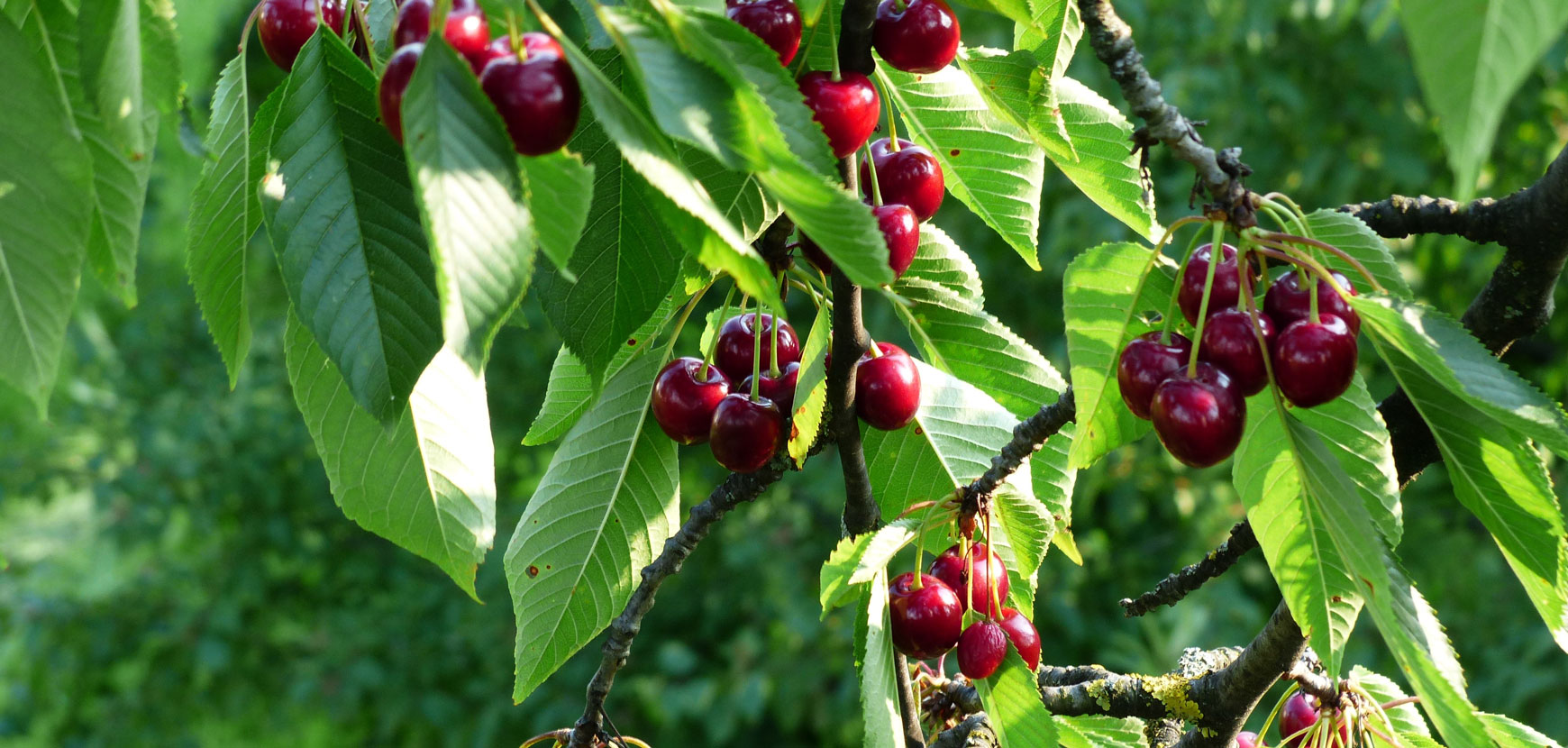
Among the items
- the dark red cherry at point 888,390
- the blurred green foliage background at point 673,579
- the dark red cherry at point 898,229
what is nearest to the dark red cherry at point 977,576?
the dark red cherry at point 888,390

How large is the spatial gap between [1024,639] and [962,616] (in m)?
0.05

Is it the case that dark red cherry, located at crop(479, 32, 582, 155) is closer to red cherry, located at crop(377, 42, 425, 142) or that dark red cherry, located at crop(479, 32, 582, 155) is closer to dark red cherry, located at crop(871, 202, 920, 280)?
red cherry, located at crop(377, 42, 425, 142)

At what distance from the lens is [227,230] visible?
542 mm

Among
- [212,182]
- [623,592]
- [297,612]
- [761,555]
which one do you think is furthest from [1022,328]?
[212,182]

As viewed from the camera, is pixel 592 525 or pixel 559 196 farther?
pixel 592 525

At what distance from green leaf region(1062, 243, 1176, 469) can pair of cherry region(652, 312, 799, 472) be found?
163 millimetres

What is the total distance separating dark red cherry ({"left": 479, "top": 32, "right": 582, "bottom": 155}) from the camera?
402mm

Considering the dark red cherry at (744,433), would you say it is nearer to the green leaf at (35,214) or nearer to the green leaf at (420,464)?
the green leaf at (420,464)

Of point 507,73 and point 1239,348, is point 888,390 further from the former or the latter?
point 507,73

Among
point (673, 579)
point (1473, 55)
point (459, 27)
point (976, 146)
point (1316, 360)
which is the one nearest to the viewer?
point (1473, 55)

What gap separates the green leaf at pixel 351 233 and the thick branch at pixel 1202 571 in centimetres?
50

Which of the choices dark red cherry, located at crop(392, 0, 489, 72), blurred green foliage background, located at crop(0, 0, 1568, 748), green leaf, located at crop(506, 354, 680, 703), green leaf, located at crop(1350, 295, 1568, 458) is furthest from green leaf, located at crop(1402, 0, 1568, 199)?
blurred green foliage background, located at crop(0, 0, 1568, 748)

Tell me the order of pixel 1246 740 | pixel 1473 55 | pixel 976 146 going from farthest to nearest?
pixel 1246 740, pixel 976 146, pixel 1473 55

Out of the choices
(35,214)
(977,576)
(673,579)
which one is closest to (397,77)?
(35,214)
